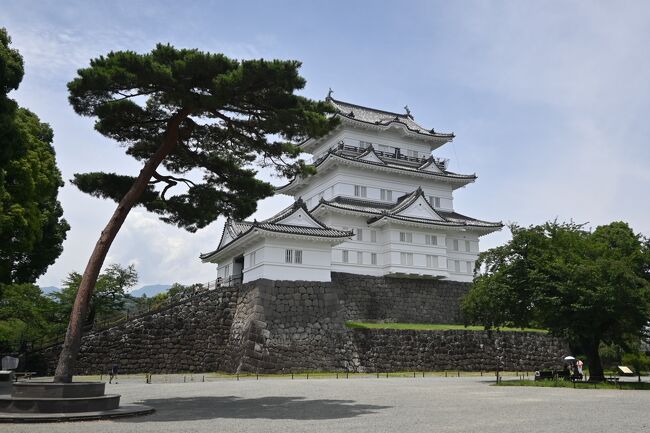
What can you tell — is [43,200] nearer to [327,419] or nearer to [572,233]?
[327,419]

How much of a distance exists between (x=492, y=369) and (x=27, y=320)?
2885cm

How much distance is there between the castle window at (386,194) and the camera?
129 ft

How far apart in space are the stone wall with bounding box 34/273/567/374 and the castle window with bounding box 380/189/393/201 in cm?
931

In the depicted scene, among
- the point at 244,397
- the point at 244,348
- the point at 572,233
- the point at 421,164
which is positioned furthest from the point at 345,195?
the point at 244,397

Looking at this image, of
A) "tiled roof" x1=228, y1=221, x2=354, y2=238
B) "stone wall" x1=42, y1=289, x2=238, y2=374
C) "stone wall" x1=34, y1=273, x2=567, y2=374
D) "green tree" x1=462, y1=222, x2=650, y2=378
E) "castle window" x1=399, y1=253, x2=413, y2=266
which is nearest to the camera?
"green tree" x1=462, y1=222, x2=650, y2=378

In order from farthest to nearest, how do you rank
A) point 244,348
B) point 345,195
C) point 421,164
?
point 421,164
point 345,195
point 244,348

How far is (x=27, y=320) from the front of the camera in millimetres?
32250

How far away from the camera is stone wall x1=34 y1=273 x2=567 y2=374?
27.0 meters

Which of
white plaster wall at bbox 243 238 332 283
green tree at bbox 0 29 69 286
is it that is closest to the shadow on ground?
green tree at bbox 0 29 69 286

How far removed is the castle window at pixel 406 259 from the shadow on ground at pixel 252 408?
20853 mm

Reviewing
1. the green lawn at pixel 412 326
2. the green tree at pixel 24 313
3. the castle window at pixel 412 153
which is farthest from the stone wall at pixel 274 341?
the castle window at pixel 412 153

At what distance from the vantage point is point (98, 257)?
14.0m

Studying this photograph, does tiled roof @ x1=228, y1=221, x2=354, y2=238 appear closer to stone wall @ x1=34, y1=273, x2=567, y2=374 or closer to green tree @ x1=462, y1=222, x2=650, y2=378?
stone wall @ x1=34, y1=273, x2=567, y2=374

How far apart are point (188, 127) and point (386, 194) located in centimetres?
2503
